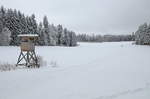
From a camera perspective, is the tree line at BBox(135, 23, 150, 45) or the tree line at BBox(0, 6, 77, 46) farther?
the tree line at BBox(135, 23, 150, 45)

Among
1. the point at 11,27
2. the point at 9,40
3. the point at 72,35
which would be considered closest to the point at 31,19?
the point at 11,27

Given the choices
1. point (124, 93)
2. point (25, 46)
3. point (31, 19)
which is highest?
point (31, 19)

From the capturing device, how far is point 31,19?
155 feet

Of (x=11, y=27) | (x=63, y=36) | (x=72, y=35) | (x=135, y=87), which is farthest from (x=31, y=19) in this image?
(x=135, y=87)

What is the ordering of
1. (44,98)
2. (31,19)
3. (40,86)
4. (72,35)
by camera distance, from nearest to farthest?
(44,98)
(40,86)
(31,19)
(72,35)

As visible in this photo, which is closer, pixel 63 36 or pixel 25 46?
pixel 25 46

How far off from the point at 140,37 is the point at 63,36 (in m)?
29.1

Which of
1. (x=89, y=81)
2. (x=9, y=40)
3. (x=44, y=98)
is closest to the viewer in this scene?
(x=44, y=98)

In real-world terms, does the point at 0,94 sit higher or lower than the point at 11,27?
lower

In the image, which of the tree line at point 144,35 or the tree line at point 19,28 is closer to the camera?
the tree line at point 19,28

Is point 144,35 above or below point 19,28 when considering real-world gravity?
below

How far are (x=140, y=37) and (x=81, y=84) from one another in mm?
57468

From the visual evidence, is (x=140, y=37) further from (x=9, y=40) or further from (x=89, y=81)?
(x=89, y=81)

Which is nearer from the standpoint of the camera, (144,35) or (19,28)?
(19,28)
